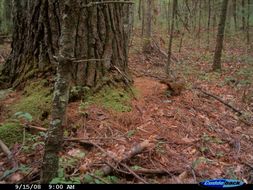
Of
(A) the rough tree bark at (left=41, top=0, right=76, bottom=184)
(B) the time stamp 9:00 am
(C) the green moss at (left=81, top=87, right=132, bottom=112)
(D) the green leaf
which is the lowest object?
(D) the green leaf

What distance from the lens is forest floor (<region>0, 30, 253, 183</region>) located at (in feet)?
10.7

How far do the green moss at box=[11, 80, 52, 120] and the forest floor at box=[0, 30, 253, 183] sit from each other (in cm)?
13

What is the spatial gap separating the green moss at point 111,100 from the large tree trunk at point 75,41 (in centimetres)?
18

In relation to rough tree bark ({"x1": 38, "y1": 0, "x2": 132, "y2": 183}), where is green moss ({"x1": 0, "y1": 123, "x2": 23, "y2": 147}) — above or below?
below

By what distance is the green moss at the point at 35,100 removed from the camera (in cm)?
410

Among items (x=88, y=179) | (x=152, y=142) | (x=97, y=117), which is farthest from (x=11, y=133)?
(x=152, y=142)

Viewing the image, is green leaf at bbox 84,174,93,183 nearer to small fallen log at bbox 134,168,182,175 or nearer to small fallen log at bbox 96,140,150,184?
small fallen log at bbox 96,140,150,184

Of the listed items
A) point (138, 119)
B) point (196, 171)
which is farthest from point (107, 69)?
point (196, 171)

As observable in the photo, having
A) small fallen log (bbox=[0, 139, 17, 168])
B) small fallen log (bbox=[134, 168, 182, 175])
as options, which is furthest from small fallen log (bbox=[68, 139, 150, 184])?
small fallen log (bbox=[0, 139, 17, 168])

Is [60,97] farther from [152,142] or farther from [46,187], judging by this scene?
[152,142]

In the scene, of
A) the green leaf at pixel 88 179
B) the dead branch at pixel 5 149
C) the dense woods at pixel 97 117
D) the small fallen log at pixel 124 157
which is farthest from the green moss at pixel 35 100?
the green leaf at pixel 88 179

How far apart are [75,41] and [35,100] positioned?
2.97ft

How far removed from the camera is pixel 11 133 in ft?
12.5

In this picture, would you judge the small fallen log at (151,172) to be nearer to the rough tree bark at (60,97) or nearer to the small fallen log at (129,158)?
the small fallen log at (129,158)
